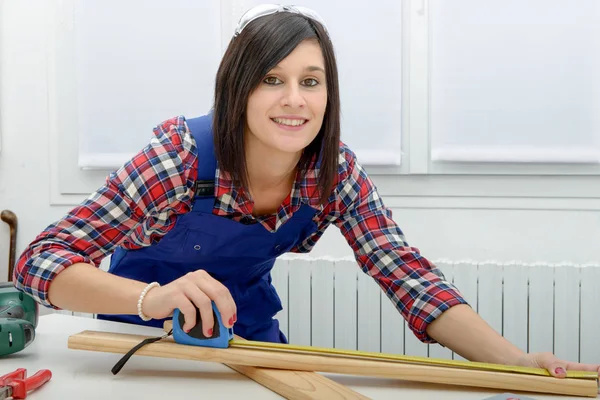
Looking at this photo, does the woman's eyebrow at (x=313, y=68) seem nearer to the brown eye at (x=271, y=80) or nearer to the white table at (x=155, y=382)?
the brown eye at (x=271, y=80)

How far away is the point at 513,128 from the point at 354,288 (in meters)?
0.83

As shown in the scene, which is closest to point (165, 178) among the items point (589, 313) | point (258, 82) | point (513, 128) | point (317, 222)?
point (258, 82)

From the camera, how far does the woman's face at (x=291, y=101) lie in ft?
4.15

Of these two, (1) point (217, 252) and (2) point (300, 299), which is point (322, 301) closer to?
(2) point (300, 299)

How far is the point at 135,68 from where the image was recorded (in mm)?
2789

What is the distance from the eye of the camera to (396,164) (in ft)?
8.53

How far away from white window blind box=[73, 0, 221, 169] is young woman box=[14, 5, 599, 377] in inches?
53.6

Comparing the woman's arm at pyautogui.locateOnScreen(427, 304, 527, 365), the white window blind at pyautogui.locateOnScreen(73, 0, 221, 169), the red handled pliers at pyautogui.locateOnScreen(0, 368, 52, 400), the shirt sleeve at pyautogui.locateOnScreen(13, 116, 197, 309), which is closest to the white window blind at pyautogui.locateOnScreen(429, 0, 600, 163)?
the white window blind at pyautogui.locateOnScreen(73, 0, 221, 169)

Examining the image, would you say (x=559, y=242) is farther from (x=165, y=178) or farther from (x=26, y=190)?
(x=26, y=190)

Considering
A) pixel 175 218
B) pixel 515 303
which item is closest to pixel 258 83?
pixel 175 218

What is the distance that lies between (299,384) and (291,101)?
50cm

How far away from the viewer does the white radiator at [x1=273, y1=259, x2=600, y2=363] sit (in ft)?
8.16

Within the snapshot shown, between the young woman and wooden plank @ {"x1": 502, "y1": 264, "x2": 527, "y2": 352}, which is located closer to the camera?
the young woman

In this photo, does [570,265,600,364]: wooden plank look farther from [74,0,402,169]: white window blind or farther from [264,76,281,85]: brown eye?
[264,76,281,85]: brown eye
